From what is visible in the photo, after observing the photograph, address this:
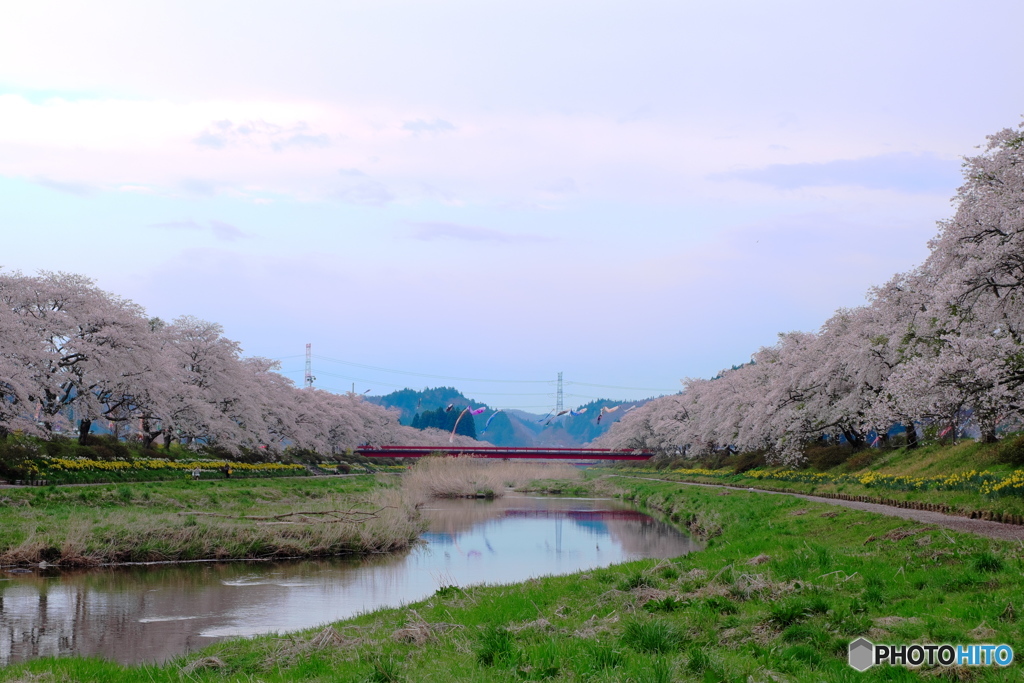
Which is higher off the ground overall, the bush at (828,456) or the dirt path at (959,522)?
the dirt path at (959,522)

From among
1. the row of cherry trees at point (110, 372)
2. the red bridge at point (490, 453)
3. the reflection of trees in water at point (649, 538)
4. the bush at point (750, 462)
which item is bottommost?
the red bridge at point (490, 453)

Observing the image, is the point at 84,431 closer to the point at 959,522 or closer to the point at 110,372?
the point at 110,372

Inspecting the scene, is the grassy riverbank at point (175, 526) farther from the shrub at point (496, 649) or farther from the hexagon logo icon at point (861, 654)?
the hexagon logo icon at point (861, 654)

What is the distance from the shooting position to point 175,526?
2597cm

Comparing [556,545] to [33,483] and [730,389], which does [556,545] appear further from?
[730,389]

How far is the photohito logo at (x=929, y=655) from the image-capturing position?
27.4 feet

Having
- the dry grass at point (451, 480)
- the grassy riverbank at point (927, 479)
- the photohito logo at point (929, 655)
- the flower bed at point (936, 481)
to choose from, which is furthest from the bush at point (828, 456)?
the photohito logo at point (929, 655)

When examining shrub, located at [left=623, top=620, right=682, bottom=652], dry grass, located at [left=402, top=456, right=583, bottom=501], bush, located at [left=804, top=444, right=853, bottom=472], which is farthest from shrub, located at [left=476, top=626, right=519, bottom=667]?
bush, located at [left=804, top=444, right=853, bottom=472]

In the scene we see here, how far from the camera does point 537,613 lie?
1336 centimetres

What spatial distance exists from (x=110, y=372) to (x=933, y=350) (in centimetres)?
4355

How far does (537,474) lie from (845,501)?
A: 1973 inches

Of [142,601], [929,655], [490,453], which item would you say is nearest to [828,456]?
[142,601]

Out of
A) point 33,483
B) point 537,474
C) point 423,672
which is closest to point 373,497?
point 33,483

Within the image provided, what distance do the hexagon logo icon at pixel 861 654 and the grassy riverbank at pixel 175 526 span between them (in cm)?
2059
